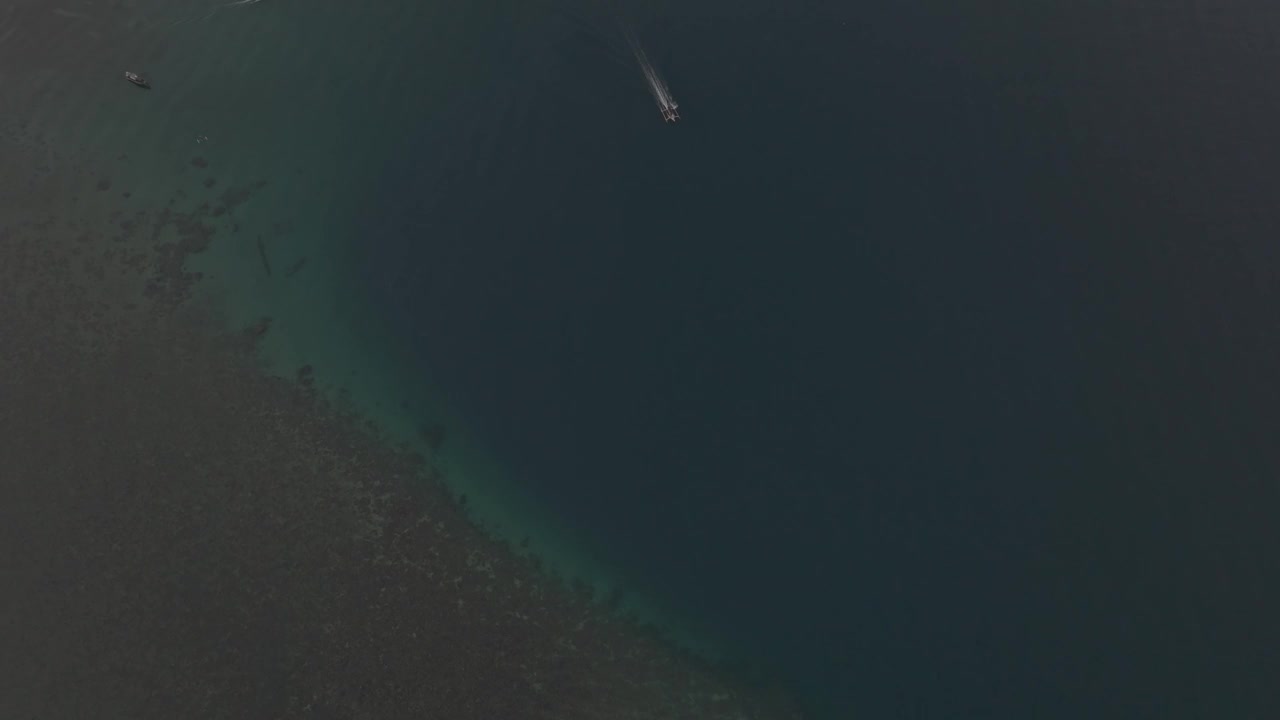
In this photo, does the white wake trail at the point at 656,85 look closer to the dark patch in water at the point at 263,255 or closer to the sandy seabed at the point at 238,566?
the dark patch in water at the point at 263,255

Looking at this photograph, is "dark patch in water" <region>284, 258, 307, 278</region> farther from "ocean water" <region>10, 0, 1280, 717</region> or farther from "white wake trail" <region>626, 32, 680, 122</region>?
"white wake trail" <region>626, 32, 680, 122</region>

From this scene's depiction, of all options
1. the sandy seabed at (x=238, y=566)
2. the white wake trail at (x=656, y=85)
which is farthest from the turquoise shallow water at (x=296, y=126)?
the white wake trail at (x=656, y=85)

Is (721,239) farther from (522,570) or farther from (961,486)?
(522,570)

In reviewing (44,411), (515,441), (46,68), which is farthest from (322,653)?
(46,68)

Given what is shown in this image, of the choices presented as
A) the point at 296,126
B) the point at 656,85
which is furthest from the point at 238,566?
A: the point at 656,85

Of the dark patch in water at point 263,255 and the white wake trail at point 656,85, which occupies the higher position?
the white wake trail at point 656,85

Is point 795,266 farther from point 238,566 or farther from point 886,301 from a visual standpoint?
point 238,566

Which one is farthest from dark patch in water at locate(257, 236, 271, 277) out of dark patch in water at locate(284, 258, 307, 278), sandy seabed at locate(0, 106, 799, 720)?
sandy seabed at locate(0, 106, 799, 720)

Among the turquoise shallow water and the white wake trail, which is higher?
the white wake trail
